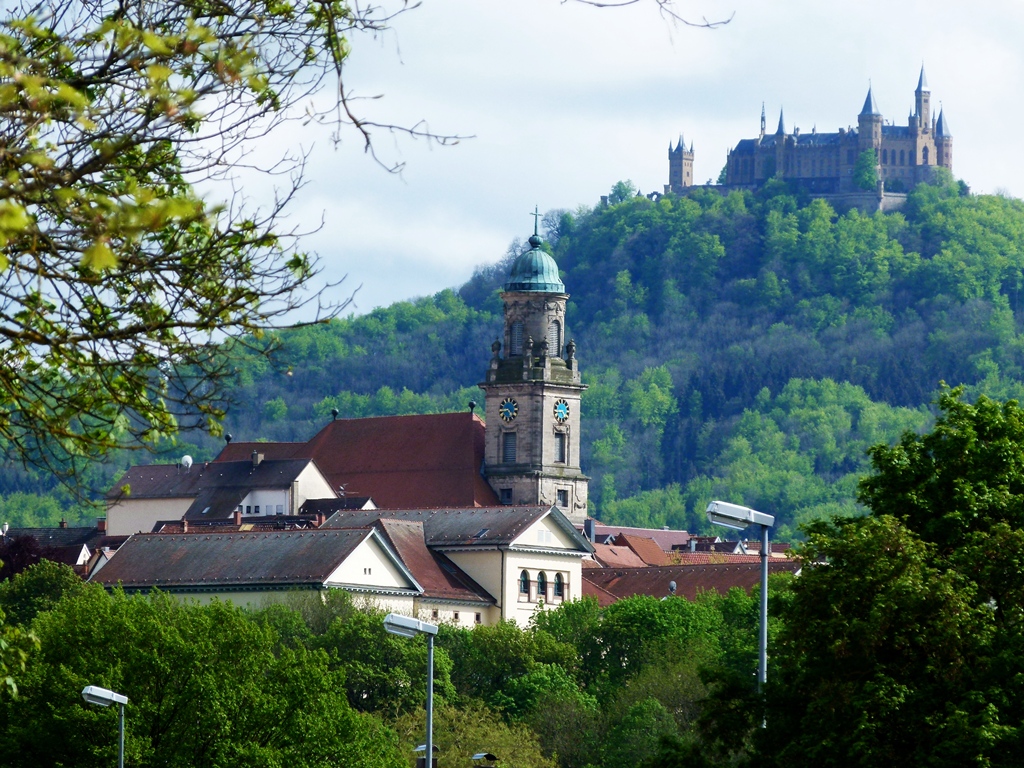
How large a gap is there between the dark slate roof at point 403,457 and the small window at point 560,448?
4.27 meters

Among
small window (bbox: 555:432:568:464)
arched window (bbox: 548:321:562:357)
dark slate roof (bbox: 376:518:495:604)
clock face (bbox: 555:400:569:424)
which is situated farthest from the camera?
arched window (bbox: 548:321:562:357)

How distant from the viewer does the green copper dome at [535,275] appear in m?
148

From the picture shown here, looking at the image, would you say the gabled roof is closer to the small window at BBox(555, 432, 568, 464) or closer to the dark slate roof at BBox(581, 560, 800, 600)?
the dark slate roof at BBox(581, 560, 800, 600)

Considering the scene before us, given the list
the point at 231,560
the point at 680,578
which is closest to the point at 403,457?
the point at 680,578

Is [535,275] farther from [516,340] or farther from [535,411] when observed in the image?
[535,411]

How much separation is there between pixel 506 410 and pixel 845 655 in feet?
363

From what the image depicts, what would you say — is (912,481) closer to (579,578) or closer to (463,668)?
(463,668)

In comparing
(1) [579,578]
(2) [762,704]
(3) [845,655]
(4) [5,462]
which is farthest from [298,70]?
(1) [579,578]

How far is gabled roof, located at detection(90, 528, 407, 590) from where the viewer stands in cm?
10794

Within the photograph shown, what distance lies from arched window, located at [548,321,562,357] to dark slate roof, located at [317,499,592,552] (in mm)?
26113

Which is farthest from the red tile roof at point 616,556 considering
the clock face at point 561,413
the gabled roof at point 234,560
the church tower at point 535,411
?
the gabled roof at point 234,560

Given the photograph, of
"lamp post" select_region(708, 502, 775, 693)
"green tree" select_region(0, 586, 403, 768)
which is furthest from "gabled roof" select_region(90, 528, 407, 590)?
"lamp post" select_region(708, 502, 775, 693)

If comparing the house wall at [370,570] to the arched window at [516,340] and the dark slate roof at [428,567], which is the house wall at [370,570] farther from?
the arched window at [516,340]

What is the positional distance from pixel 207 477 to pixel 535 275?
22328mm
